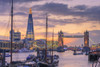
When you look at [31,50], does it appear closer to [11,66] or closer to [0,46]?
Result: [0,46]

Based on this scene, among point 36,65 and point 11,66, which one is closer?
point 11,66

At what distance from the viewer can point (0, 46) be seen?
11069 cm

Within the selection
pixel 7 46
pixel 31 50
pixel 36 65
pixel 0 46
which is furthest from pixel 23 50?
pixel 36 65

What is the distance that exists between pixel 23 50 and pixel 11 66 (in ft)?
489

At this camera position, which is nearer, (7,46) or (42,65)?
(42,65)

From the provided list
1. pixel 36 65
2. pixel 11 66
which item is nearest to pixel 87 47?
pixel 36 65

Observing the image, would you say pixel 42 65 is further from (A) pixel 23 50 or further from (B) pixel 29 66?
(A) pixel 23 50

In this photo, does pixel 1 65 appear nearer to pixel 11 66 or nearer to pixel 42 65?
pixel 42 65

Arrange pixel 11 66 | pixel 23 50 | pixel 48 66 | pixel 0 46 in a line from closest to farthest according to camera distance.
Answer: pixel 11 66, pixel 48 66, pixel 0 46, pixel 23 50

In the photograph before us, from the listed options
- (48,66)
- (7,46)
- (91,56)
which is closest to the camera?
(48,66)

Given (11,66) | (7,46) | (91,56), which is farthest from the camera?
(7,46)

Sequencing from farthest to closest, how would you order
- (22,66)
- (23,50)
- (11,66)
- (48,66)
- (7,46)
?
(23,50), (7,46), (48,66), (22,66), (11,66)

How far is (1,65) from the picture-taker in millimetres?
39875

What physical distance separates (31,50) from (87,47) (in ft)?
116
